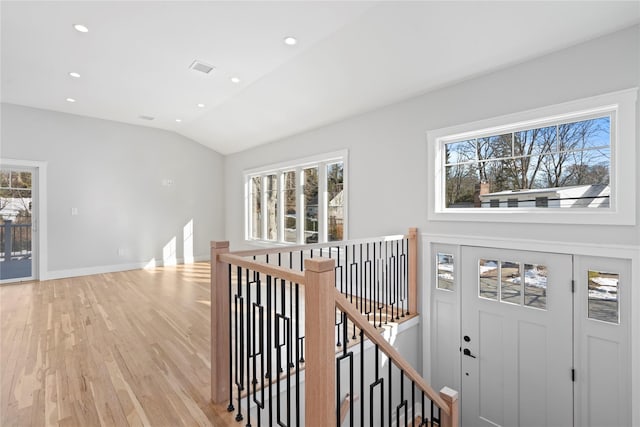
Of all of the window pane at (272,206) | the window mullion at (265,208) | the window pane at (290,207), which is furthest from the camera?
the window mullion at (265,208)

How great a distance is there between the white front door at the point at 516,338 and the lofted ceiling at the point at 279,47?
214 centimetres

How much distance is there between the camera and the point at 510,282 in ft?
11.2

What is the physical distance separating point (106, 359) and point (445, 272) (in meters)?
3.70

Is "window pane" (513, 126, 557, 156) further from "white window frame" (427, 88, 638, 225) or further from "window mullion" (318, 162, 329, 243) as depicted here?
"window mullion" (318, 162, 329, 243)

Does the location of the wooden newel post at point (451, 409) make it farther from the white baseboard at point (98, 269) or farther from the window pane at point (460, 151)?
the white baseboard at point (98, 269)

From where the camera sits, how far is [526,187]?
3371 mm

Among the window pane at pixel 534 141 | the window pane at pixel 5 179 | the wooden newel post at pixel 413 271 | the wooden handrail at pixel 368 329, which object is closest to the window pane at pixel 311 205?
the wooden newel post at pixel 413 271

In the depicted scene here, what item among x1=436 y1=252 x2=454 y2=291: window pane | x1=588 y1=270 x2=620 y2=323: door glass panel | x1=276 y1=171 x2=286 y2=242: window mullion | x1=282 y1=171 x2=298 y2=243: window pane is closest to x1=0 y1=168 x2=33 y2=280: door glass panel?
x1=276 y1=171 x2=286 y2=242: window mullion

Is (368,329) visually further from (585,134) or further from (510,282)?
(585,134)

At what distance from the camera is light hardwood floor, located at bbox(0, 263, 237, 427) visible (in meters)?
2.02

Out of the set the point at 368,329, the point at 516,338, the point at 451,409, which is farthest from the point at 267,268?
the point at 516,338

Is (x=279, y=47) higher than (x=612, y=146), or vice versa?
(x=279, y=47)

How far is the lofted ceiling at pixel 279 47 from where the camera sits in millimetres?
2826

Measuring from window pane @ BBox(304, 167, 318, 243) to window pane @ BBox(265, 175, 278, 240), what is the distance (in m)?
1.05
